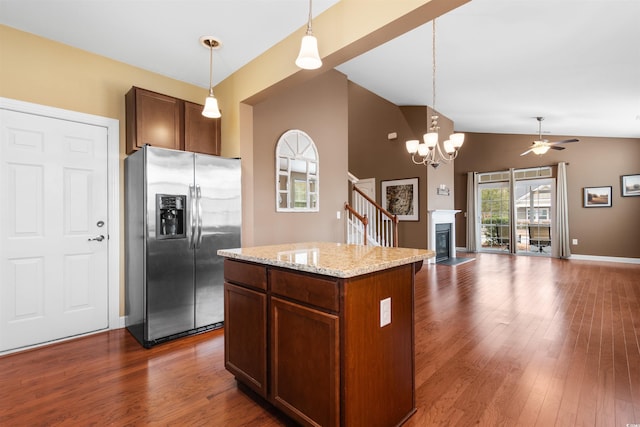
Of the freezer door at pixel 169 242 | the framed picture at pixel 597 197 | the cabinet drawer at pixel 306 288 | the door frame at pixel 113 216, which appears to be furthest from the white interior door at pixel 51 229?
the framed picture at pixel 597 197

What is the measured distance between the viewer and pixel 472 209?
903 centimetres

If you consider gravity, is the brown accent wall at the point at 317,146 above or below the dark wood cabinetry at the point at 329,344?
above

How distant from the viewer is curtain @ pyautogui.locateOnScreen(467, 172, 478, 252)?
356 inches

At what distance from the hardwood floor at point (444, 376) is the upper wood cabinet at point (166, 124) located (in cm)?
199

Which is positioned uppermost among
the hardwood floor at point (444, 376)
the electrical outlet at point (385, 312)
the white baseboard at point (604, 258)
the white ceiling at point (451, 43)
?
the white ceiling at point (451, 43)

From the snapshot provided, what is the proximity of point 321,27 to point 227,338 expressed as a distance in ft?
8.11

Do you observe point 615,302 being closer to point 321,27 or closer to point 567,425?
point 567,425

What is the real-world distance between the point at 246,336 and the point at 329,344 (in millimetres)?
763

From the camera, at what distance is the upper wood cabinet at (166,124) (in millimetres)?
3078

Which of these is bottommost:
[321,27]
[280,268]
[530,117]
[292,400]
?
[292,400]

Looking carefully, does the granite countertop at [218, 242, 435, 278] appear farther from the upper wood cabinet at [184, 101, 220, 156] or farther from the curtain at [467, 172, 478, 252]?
the curtain at [467, 172, 478, 252]

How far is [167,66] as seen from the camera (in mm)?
3303

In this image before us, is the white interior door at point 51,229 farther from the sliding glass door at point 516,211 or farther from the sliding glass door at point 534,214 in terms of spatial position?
the sliding glass door at point 534,214

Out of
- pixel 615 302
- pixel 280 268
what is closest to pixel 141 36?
pixel 280 268
